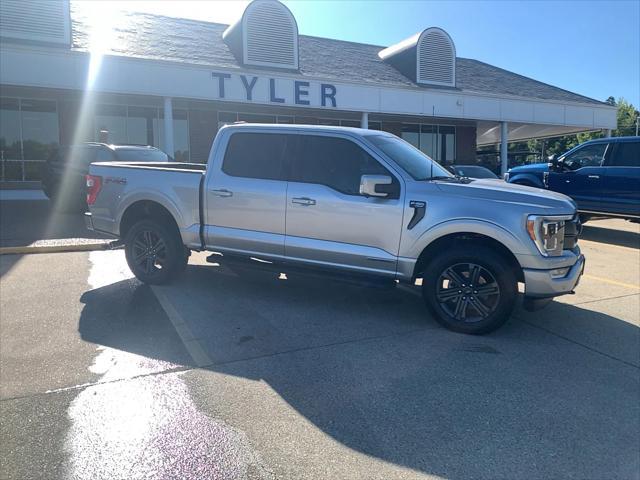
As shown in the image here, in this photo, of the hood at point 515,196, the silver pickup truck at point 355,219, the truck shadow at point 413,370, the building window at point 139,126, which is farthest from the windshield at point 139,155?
the hood at point 515,196

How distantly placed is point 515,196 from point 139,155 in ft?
32.4

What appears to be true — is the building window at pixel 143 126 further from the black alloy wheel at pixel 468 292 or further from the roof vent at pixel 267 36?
the black alloy wheel at pixel 468 292

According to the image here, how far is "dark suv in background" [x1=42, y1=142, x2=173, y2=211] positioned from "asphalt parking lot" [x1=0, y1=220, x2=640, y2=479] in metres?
6.60

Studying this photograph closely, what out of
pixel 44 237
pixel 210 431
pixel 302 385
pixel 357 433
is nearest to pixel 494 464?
pixel 357 433

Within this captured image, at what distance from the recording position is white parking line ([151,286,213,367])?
167 inches

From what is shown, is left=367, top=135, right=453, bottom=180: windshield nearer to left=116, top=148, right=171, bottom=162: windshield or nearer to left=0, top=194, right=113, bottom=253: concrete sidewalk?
left=0, top=194, right=113, bottom=253: concrete sidewalk

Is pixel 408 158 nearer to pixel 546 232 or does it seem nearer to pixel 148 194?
pixel 546 232

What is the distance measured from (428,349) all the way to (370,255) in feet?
3.72

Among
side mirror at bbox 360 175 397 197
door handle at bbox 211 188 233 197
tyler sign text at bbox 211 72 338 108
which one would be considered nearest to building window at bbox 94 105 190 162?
tyler sign text at bbox 211 72 338 108

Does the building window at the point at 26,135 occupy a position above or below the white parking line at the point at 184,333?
above

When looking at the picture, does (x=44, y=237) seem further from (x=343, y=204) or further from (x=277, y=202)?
(x=343, y=204)

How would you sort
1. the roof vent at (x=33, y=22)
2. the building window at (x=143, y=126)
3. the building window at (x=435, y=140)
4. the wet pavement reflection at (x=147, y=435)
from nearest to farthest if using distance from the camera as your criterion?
the wet pavement reflection at (x=147, y=435) < the roof vent at (x=33, y=22) < the building window at (x=143, y=126) < the building window at (x=435, y=140)

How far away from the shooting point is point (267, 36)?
17859 millimetres

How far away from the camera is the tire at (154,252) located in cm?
627
